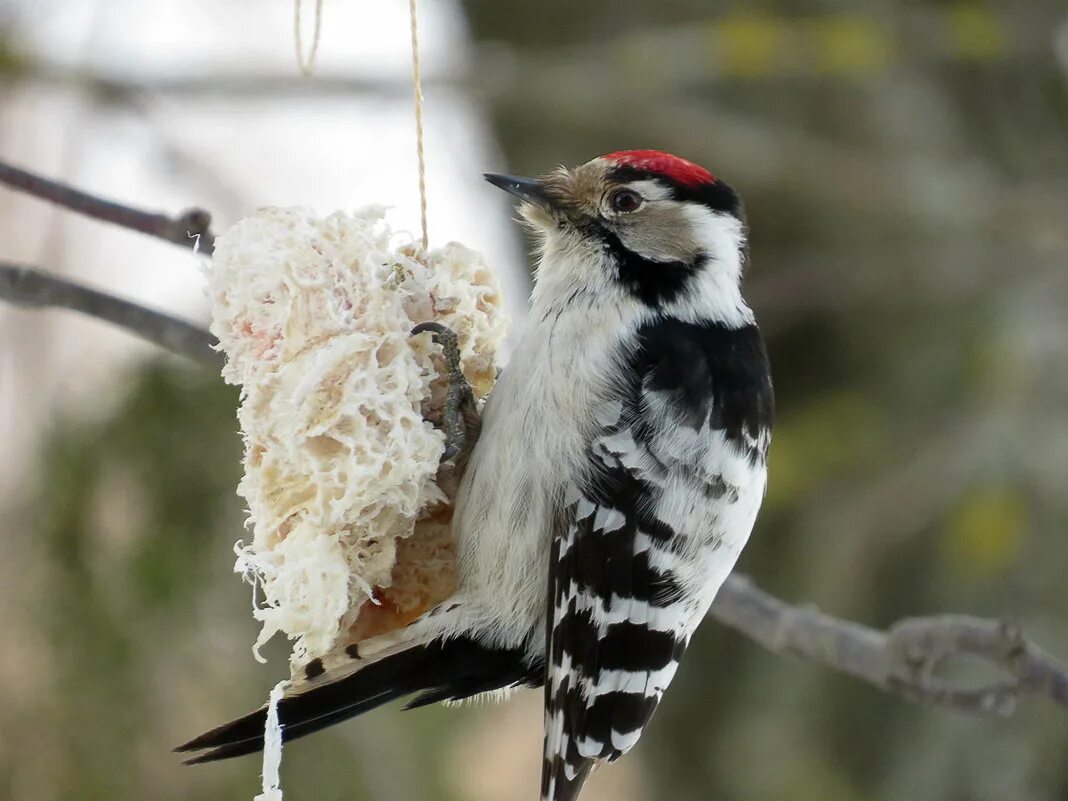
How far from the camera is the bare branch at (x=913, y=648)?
2199 millimetres

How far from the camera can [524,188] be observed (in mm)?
2307

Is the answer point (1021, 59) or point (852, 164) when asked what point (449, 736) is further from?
point (1021, 59)

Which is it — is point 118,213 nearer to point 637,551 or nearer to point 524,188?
point 524,188

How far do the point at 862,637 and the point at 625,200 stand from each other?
0.99 metres

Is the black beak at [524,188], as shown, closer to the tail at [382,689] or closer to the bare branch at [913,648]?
the tail at [382,689]

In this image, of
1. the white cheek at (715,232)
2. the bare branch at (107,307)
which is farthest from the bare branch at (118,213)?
the white cheek at (715,232)

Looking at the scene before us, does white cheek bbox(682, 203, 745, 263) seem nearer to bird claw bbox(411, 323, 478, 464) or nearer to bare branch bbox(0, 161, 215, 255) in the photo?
bird claw bbox(411, 323, 478, 464)

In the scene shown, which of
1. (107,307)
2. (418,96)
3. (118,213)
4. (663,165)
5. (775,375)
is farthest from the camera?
(775,375)

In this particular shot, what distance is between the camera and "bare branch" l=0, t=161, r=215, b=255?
7.17ft

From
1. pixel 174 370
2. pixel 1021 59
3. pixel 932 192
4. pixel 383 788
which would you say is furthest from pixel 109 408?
pixel 1021 59

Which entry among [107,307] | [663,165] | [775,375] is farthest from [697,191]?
[775,375]

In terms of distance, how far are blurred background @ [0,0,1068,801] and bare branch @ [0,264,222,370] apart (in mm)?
622

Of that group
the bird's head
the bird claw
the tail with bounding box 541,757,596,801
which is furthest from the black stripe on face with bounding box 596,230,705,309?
the tail with bounding box 541,757,596,801

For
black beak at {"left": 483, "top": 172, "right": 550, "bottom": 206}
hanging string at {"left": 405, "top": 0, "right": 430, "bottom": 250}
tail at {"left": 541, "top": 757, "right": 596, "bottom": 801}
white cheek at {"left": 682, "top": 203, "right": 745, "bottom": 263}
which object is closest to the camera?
hanging string at {"left": 405, "top": 0, "right": 430, "bottom": 250}
